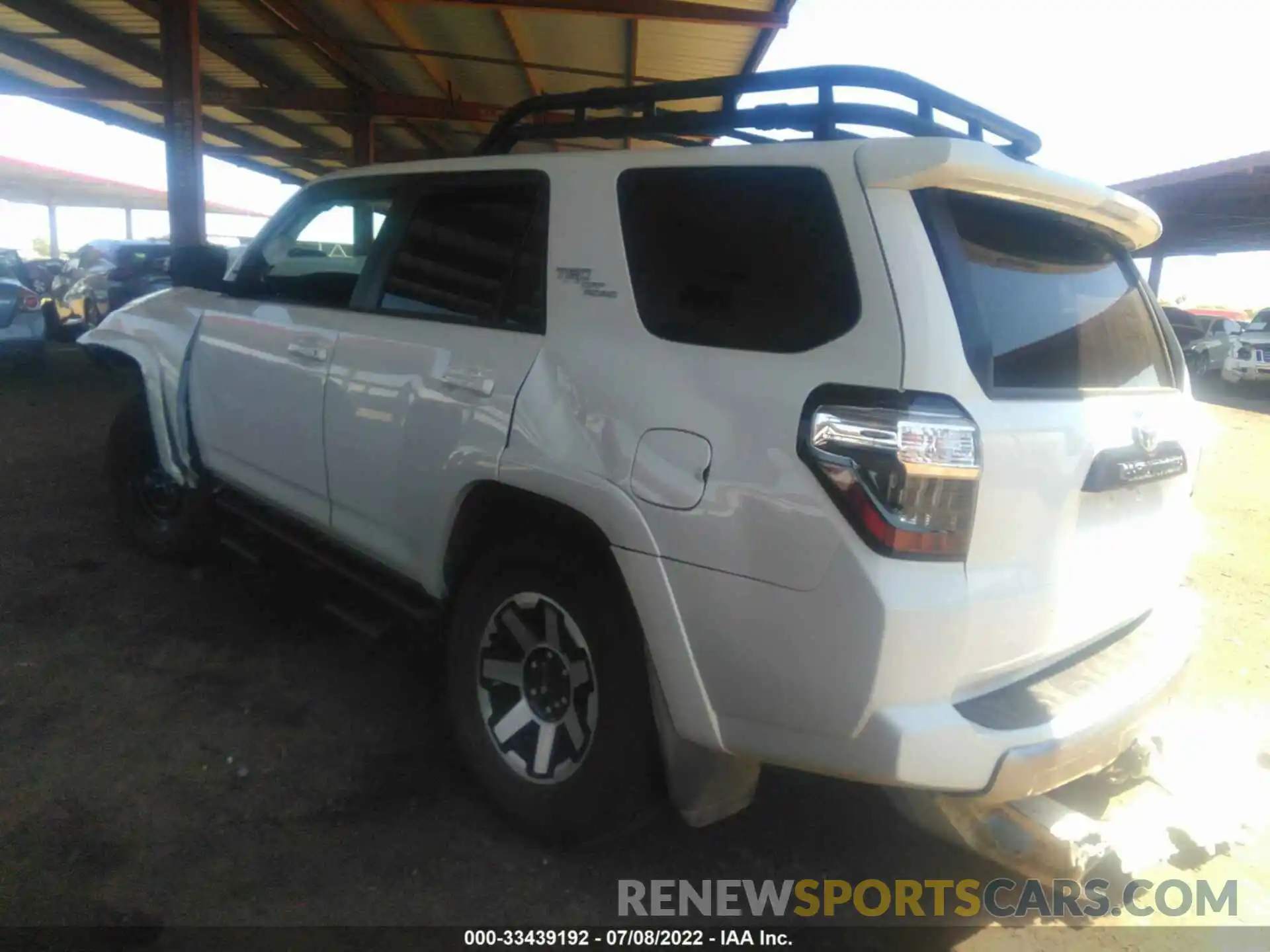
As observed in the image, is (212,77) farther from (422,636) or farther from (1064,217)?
(1064,217)

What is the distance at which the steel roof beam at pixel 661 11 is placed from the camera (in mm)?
7082

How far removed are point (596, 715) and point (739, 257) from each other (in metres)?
1.24

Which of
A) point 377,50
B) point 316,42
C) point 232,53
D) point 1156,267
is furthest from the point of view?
point 1156,267

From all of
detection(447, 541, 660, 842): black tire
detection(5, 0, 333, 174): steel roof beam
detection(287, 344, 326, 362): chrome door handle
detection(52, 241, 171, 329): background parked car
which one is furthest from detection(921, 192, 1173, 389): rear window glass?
detection(52, 241, 171, 329): background parked car

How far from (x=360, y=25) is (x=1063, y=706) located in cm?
1007

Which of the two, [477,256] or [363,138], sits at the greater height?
[363,138]

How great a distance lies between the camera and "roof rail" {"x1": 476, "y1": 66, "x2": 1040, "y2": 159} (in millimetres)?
2379

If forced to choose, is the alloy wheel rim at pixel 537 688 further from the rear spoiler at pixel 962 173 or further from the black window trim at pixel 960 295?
the rear spoiler at pixel 962 173

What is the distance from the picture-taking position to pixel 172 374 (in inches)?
163

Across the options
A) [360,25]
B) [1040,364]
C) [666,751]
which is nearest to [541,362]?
[666,751]

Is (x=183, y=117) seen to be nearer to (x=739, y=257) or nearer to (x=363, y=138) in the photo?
Answer: (x=363, y=138)

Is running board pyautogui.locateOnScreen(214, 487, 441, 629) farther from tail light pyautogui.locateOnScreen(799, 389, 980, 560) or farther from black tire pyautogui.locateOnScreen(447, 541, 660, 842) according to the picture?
tail light pyautogui.locateOnScreen(799, 389, 980, 560)

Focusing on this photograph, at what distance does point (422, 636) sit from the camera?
3.03 m

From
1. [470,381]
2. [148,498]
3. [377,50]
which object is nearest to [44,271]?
[377,50]
